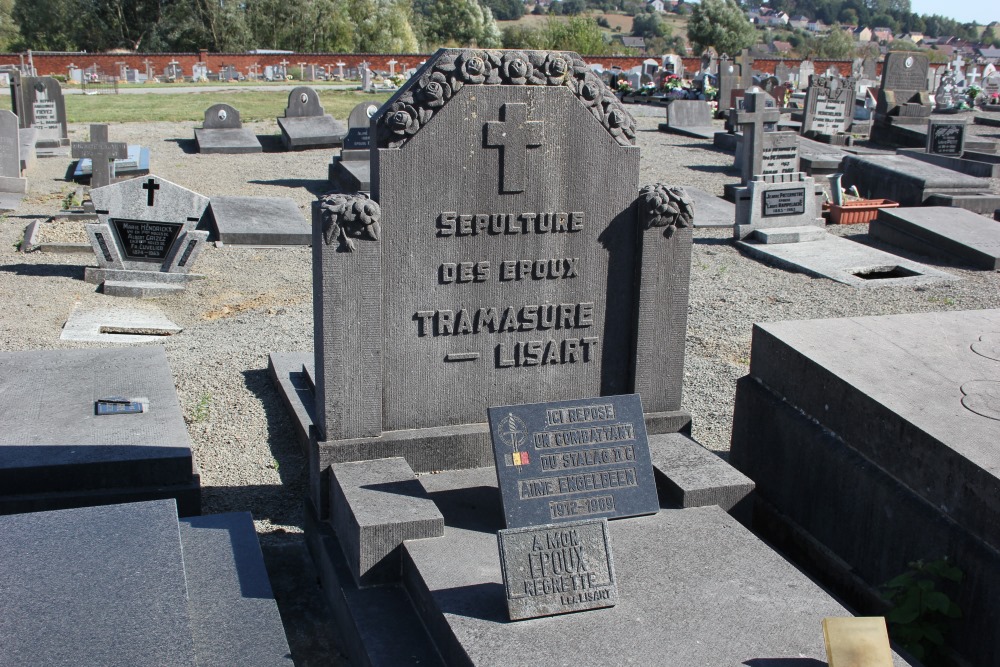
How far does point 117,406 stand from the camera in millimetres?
5031

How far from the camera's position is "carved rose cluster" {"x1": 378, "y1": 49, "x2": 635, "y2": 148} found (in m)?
4.25

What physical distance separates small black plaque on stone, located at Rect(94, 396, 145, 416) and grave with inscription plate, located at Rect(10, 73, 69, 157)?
1421 centimetres

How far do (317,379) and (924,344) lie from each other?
10.1ft

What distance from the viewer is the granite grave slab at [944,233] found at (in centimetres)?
1089

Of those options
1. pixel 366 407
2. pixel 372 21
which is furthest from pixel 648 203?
pixel 372 21

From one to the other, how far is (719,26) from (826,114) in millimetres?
34995

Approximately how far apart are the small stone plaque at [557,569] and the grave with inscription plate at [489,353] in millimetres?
25

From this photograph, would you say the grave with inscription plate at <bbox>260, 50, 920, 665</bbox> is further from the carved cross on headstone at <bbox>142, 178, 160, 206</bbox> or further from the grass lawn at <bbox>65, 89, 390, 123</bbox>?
the grass lawn at <bbox>65, 89, 390, 123</bbox>

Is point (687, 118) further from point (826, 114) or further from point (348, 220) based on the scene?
point (348, 220)

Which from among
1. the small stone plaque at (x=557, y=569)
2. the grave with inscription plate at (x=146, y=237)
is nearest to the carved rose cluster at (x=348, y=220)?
the small stone plaque at (x=557, y=569)

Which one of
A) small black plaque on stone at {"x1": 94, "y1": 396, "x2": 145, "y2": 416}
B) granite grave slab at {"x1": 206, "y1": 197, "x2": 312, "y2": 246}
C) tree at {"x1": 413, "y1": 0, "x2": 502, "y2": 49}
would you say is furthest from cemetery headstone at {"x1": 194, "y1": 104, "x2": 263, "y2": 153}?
tree at {"x1": 413, "y1": 0, "x2": 502, "y2": 49}

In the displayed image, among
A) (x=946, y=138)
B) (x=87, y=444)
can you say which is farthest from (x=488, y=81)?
(x=946, y=138)

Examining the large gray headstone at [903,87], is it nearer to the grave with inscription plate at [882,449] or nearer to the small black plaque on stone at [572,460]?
the grave with inscription plate at [882,449]

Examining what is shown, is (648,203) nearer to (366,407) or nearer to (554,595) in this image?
(366,407)
